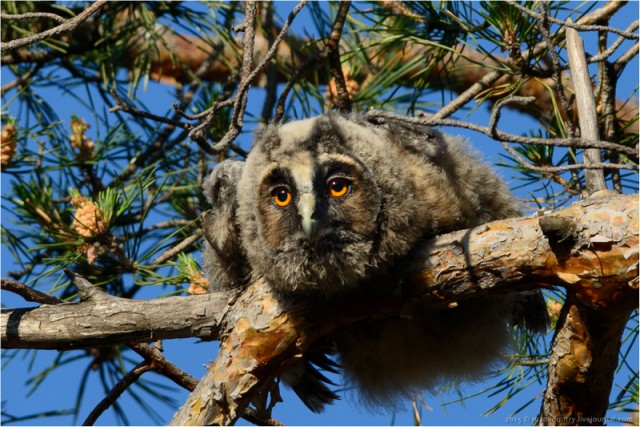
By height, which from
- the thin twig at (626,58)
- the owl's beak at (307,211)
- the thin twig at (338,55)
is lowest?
the owl's beak at (307,211)

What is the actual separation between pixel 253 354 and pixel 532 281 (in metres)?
0.92

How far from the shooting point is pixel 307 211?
2.72 m

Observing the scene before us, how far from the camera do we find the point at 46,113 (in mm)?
4918

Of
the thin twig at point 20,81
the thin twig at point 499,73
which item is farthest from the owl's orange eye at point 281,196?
the thin twig at point 20,81

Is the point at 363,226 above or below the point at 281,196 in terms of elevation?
below

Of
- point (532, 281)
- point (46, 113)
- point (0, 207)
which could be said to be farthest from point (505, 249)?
point (46, 113)

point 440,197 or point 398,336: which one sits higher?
point 440,197

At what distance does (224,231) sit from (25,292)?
0.78 metres

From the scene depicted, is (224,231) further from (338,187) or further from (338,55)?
(338,55)

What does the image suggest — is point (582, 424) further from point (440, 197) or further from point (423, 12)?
point (423, 12)

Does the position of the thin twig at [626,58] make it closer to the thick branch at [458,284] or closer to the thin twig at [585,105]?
the thin twig at [585,105]

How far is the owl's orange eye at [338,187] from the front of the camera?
2.88m

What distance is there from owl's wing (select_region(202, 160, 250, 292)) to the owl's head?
9 centimetres

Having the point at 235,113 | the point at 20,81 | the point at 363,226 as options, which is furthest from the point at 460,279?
the point at 20,81
